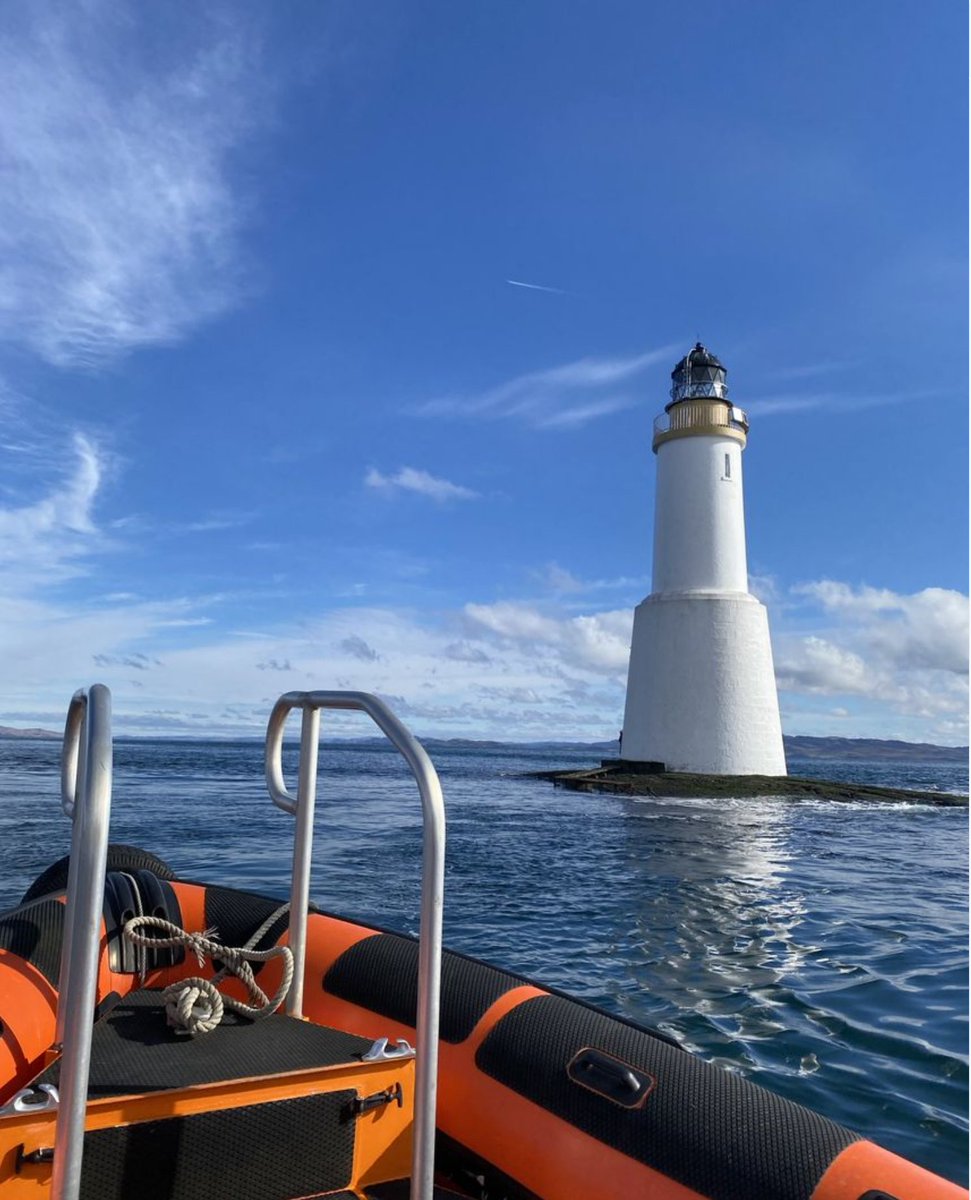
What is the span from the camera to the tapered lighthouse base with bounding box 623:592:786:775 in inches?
834

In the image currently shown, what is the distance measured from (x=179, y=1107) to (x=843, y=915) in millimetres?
7869

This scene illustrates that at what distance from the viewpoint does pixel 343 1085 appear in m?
2.24

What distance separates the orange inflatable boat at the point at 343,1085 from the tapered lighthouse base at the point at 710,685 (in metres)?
18.6

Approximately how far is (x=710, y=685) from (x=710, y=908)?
1291 cm

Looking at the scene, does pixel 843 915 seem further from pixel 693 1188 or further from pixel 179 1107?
pixel 179 1107

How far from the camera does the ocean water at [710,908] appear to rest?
4.73 metres

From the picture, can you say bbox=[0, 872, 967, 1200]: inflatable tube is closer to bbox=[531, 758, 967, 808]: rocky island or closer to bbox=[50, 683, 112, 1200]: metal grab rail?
bbox=[50, 683, 112, 1200]: metal grab rail

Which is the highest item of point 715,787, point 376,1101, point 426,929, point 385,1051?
point 426,929

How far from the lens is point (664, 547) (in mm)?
22750

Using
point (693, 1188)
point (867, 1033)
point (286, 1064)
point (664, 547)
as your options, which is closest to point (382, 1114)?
point (286, 1064)

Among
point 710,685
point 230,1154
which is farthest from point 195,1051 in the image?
point 710,685

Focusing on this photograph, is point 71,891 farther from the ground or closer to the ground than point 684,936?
farther from the ground

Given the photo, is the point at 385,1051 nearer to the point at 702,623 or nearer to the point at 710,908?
the point at 710,908

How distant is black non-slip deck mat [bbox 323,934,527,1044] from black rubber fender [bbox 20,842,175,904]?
3.95 feet
